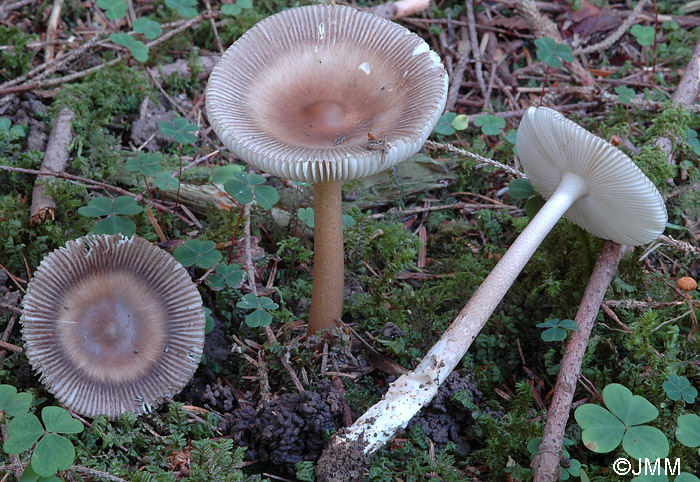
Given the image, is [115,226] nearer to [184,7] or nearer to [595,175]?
[184,7]

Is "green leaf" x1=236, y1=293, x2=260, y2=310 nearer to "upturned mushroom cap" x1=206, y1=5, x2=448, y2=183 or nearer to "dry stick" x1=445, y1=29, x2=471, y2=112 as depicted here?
"upturned mushroom cap" x1=206, y1=5, x2=448, y2=183

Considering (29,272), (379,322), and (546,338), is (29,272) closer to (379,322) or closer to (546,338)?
(379,322)

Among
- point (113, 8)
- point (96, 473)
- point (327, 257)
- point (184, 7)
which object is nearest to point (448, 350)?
point (327, 257)

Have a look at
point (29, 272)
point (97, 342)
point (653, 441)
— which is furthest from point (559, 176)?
point (29, 272)

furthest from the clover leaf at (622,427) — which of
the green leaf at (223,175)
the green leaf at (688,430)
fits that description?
the green leaf at (223,175)

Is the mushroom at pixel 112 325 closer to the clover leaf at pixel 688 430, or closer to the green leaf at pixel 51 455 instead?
the green leaf at pixel 51 455

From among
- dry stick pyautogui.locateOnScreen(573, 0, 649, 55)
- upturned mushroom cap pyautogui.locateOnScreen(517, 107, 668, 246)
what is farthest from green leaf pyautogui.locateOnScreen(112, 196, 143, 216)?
dry stick pyautogui.locateOnScreen(573, 0, 649, 55)

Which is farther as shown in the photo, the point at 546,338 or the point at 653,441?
the point at 546,338
